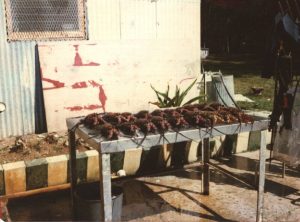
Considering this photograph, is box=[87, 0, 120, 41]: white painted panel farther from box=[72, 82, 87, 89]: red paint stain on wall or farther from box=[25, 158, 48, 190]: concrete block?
box=[25, 158, 48, 190]: concrete block

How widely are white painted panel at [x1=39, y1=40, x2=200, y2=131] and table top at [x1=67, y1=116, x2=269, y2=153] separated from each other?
127 inches

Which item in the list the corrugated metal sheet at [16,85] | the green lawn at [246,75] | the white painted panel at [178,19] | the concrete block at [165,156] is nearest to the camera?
the concrete block at [165,156]

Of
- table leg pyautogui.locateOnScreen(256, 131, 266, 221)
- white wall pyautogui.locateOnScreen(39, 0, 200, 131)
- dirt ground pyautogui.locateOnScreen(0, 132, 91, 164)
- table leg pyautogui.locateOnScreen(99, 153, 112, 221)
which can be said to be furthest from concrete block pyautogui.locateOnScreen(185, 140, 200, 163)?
table leg pyautogui.locateOnScreen(99, 153, 112, 221)

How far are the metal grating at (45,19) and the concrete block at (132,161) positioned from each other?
3.12m

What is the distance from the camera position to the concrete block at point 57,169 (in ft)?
19.8

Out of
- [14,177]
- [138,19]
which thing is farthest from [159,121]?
[138,19]

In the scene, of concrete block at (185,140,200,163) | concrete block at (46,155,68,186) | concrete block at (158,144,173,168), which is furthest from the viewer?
concrete block at (185,140,200,163)

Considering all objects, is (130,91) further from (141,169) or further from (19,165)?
(19,165)

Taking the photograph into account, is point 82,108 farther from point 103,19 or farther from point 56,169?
point 56,169

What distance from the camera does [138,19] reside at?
902 cm

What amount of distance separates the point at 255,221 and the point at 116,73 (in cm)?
476

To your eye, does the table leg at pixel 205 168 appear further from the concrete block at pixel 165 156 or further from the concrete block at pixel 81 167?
the concrete block at pixel 81 167

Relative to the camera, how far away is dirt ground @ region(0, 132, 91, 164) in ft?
21.3

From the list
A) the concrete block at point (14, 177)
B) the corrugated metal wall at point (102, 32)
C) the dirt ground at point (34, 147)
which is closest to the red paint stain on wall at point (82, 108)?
the corrugated metal wall at point (102, 32)
